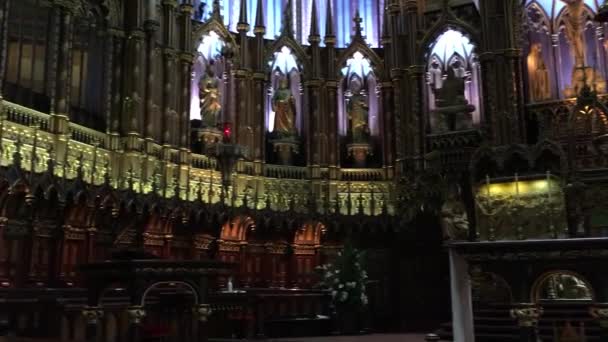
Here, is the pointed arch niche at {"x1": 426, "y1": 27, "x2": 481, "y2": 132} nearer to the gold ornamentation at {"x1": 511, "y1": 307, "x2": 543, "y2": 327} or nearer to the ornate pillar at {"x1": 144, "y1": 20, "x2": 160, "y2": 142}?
the ornate pillar at {"x1": 144, "y1": 20, "x2": 160, "y2": 142}

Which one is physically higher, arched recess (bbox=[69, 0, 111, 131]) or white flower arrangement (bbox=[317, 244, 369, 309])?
arched recess (bbox=[69, 0, 111, 131])

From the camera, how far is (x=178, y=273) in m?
12.3

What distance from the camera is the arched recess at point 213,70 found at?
26547mm

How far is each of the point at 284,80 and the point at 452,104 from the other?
744 cm

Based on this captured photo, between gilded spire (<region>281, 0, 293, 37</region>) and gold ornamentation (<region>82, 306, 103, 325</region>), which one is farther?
gilded spire (<region>281, 0, 293, 37</region>)

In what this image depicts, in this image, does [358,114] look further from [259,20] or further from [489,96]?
[259,20]

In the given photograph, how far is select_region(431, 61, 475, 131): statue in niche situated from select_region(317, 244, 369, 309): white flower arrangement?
7797mm

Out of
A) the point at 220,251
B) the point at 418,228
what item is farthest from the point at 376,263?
the point at 220,251

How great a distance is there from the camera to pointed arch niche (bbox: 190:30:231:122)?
26.7 meters

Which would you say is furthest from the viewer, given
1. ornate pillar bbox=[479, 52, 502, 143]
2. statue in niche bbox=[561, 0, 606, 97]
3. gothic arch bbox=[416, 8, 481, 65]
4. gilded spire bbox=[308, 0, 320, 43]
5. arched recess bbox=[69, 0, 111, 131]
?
gilded spire bbox=[308, 0, 320, 43]

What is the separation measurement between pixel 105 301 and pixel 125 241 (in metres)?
7.94

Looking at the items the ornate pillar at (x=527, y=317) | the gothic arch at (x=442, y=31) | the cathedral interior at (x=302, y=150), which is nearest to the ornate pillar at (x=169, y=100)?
the cathedral interior at (x=302, y=150)

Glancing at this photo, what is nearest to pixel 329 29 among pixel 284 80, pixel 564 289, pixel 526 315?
pixel 284 80

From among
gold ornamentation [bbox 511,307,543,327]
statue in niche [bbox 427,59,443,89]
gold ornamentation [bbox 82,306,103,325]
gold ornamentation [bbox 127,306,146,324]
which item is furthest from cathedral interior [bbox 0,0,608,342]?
gold ornamentation [bbox 511,307,543,327]
